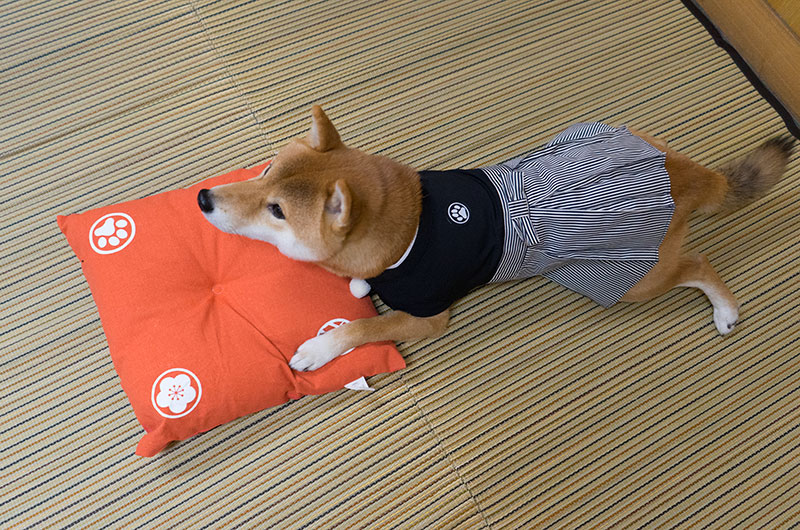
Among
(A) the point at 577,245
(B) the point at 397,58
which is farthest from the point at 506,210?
(B) the point at 397,58

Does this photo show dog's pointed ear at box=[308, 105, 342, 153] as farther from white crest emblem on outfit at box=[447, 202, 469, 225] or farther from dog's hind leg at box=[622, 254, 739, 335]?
dog's hind leg at box=[622, 254, 739, 335]

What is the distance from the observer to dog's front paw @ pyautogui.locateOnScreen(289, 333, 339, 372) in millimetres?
1966

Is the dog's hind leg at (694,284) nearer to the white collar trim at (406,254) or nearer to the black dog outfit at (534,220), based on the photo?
the black dog outfit at (534,220)

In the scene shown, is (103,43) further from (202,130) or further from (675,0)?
(675,0)

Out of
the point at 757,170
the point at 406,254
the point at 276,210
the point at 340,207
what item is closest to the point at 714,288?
the point at 757,170

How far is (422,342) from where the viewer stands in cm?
225

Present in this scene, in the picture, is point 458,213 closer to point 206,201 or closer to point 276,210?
point 276,210

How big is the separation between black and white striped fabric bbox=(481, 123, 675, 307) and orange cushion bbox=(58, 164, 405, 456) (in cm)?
65

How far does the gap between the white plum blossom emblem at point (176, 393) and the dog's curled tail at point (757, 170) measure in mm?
1945

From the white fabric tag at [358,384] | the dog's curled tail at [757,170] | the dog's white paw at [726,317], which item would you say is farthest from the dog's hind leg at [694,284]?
the white fabric tag at [358,384]

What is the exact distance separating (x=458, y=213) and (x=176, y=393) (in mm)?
1083

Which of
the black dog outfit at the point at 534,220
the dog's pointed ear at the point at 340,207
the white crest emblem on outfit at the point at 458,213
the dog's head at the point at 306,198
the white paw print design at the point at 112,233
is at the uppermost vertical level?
the white paw print design at the point at 112,233

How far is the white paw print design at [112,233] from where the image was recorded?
79.3 inches

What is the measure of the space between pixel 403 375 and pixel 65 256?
141cm
